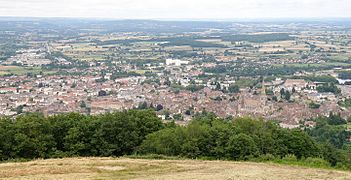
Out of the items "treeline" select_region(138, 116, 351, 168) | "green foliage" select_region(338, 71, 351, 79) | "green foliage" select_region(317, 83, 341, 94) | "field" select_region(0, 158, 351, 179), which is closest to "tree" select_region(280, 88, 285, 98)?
"green foliage" select_region(317, 83, 341, 94)

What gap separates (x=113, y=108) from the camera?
278 ft

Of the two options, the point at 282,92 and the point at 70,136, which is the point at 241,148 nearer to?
the point at 70,136

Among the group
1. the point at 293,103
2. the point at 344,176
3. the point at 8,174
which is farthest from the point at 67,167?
the point at 293,103

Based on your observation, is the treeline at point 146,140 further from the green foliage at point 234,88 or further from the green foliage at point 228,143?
the green foliage at point 234,88

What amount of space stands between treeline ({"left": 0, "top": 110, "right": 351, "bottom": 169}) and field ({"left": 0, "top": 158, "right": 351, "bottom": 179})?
453 centimetres

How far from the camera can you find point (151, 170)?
85.7 feet

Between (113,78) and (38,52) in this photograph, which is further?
(38,52)

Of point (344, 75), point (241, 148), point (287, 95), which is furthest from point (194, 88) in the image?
point (241, 148)

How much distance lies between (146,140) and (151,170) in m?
9.54

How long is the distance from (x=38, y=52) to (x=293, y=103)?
4674 inches

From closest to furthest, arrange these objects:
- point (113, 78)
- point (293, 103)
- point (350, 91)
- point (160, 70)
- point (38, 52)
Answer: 1. point (293, 103)
2. point (350, 91)
3. point (113, 78)
4. point (160, 70)
5. point (38, 52)

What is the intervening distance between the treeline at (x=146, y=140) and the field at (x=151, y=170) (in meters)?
4.53

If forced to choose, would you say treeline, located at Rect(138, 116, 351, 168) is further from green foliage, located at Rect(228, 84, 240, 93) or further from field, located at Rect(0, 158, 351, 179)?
green foliage, located at Rect(228, 84, 240, 93)

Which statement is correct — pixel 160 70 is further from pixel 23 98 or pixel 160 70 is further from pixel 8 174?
pixel 8 174
